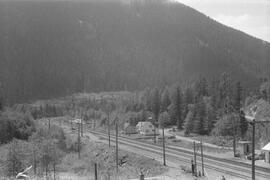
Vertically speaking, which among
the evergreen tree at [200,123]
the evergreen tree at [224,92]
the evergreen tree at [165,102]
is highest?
the evergreen tree at [224,92]

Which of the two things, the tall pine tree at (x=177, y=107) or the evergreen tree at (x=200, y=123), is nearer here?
the evergreen tree at (x=200, y=123)

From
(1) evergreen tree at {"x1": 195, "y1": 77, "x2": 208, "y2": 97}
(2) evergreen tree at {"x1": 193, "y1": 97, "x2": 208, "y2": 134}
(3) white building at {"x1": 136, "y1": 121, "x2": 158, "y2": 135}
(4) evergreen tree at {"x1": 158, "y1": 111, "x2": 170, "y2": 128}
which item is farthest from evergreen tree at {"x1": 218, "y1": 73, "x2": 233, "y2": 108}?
(3) white building at {"x1": 136, "y1": 121, "x2": 158, "y2": 135}

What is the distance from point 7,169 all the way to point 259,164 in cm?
2401

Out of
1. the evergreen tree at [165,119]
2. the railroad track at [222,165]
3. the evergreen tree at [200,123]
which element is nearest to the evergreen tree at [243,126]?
the evergreen tree at [200,123]

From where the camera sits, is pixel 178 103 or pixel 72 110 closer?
pixel 178 103

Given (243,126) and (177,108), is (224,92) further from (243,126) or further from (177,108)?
(243,126)

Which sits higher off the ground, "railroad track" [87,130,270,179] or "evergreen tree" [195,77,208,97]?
"evergreen tree" [195,77,208,97]

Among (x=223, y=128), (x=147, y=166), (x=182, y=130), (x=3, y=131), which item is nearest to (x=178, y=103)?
(x=182, y=130)

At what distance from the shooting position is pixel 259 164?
40000mm

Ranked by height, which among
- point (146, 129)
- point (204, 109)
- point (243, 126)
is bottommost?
point (146, 129)

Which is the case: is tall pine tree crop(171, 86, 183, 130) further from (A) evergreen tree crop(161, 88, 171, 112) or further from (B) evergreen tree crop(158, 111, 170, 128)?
(A) evergreen tree crop(161, 88, 171, 112)

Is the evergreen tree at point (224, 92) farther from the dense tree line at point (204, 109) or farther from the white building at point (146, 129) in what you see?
the white building at point (146, 129)

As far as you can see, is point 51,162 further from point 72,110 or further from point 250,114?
point 72,110

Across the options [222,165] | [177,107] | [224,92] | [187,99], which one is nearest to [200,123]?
[224,92]
